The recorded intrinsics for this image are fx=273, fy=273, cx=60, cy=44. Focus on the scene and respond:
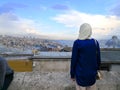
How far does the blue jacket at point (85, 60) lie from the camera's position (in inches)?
188

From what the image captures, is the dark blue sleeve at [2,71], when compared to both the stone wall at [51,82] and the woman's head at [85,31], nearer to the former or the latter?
the stone wall at [51,82]

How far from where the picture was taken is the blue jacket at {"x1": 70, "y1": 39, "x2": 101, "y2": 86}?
4.78m

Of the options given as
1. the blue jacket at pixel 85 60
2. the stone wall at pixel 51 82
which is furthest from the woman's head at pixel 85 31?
the stone wall at pixel 51 82

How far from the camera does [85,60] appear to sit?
15.8 ft

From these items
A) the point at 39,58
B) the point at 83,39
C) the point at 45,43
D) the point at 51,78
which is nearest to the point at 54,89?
the point at 51,78

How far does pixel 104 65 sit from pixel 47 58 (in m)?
6.73

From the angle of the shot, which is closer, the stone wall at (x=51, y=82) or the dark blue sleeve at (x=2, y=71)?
the dark blue sleeve at (x=2, y=71)

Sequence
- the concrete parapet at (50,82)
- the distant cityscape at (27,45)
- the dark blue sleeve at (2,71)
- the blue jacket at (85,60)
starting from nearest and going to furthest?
the blue jacket at (85,60)
the dark blue sleeve at (2,71)
the concrete parapet at (50,82)
the distant cityscape at (27,45)

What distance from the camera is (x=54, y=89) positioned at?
582 centimetres

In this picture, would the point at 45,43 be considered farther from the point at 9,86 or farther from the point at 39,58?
the point at 9,86

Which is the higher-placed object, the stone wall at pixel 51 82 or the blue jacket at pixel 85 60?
the blue jacket at pixel 85 60

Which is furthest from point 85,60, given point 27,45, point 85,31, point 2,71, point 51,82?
point 27,45

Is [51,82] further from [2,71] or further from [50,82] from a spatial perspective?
[2,71]

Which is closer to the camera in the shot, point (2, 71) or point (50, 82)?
point (2, 71)
